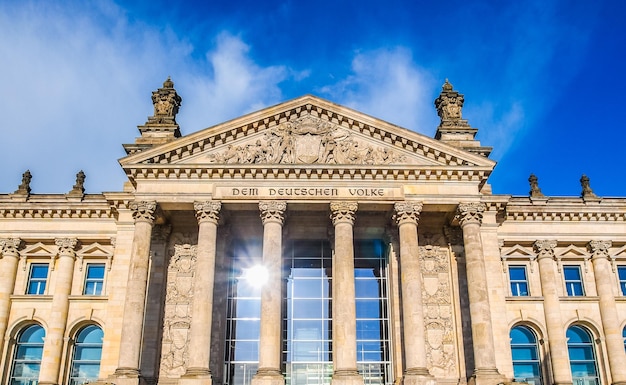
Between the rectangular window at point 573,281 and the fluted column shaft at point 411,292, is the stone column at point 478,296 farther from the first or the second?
the rectangular window at point 573,281

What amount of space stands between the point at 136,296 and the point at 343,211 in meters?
10.4

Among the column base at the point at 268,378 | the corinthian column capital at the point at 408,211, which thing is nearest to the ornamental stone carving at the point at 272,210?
the corinthian column capital at the point at 408,211

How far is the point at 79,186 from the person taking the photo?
37.8 meters

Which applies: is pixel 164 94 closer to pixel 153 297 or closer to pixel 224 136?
pixel 224 136

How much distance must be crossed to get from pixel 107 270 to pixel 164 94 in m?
10.2

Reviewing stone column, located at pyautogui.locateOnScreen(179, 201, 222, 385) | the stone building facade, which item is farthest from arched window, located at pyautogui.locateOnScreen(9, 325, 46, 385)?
stone column, located at pyautogui.locateOnScreen(179, 201, 222, 385)

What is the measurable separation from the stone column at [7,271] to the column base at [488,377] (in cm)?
2434

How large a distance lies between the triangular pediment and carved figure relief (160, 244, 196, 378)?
15.9 ft

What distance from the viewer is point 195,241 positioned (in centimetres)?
3409

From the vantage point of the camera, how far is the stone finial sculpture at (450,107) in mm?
35969

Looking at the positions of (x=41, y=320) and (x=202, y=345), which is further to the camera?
(x=41, y=320)

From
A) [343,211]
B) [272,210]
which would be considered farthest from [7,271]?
[343,211]

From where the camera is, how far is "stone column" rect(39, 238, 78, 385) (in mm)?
33156

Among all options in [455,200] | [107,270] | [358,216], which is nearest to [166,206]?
[107,270]
